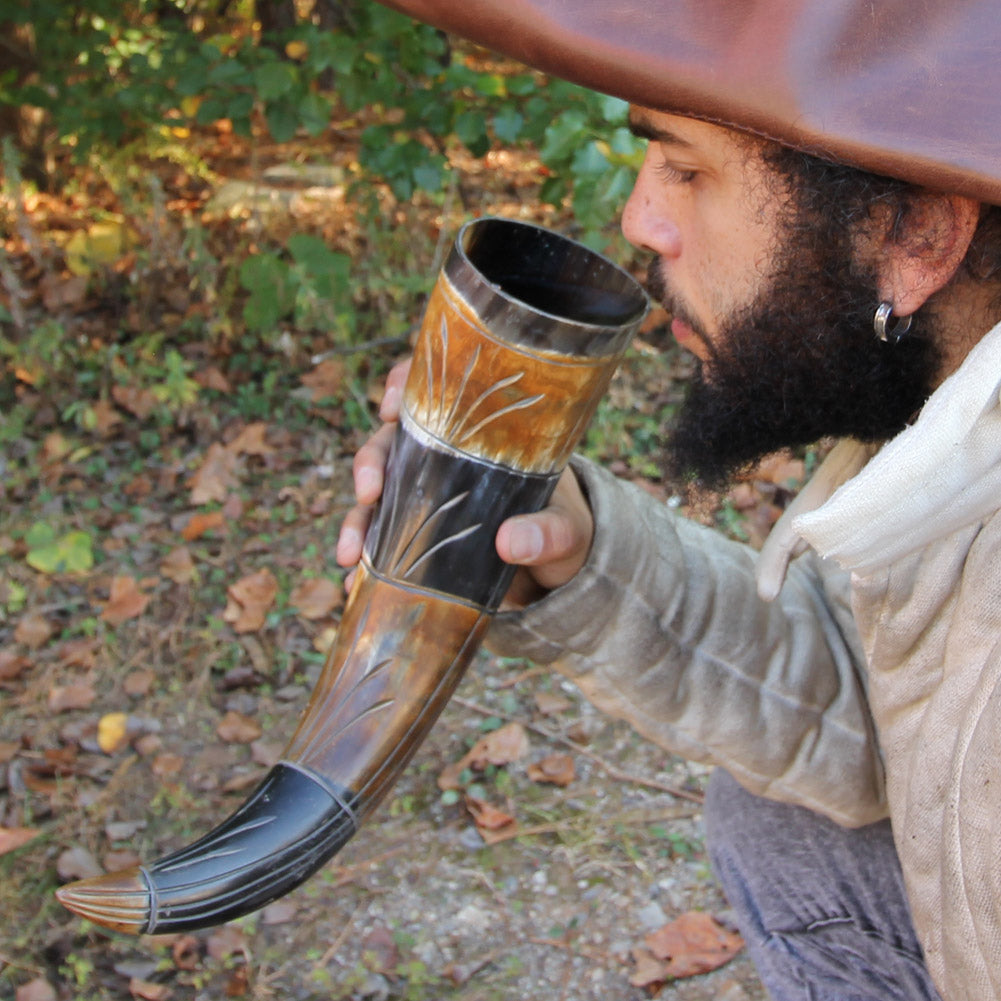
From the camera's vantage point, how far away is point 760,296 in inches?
68.2

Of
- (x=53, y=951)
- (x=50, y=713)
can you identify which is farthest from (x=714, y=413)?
(x=50, y=713)

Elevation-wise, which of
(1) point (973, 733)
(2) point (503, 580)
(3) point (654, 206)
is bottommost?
(2) point (503, 580)

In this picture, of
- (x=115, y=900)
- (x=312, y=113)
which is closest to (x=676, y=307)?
(x=115, y=900)

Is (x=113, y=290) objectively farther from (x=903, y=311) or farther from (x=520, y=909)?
(x=903, y=311)

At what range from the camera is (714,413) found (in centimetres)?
192

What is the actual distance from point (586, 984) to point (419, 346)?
1486mm

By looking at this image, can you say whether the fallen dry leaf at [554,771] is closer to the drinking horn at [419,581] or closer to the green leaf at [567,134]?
the drinking horn at [419,581]

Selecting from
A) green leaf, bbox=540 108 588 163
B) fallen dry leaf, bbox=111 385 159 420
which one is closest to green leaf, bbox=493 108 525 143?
green leaf, bbox=540 108 588 163

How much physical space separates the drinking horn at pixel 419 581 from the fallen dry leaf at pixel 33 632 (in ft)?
5.68

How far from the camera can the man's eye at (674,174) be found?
5.57ft

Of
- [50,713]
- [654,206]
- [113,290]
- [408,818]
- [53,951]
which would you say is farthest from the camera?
[113,290]

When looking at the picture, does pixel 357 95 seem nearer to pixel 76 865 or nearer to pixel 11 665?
pixel 11 665

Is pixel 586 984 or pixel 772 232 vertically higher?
pixel 772 232

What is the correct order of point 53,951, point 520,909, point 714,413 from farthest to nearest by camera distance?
point 520,909 < point 53,951 < point 714,413
